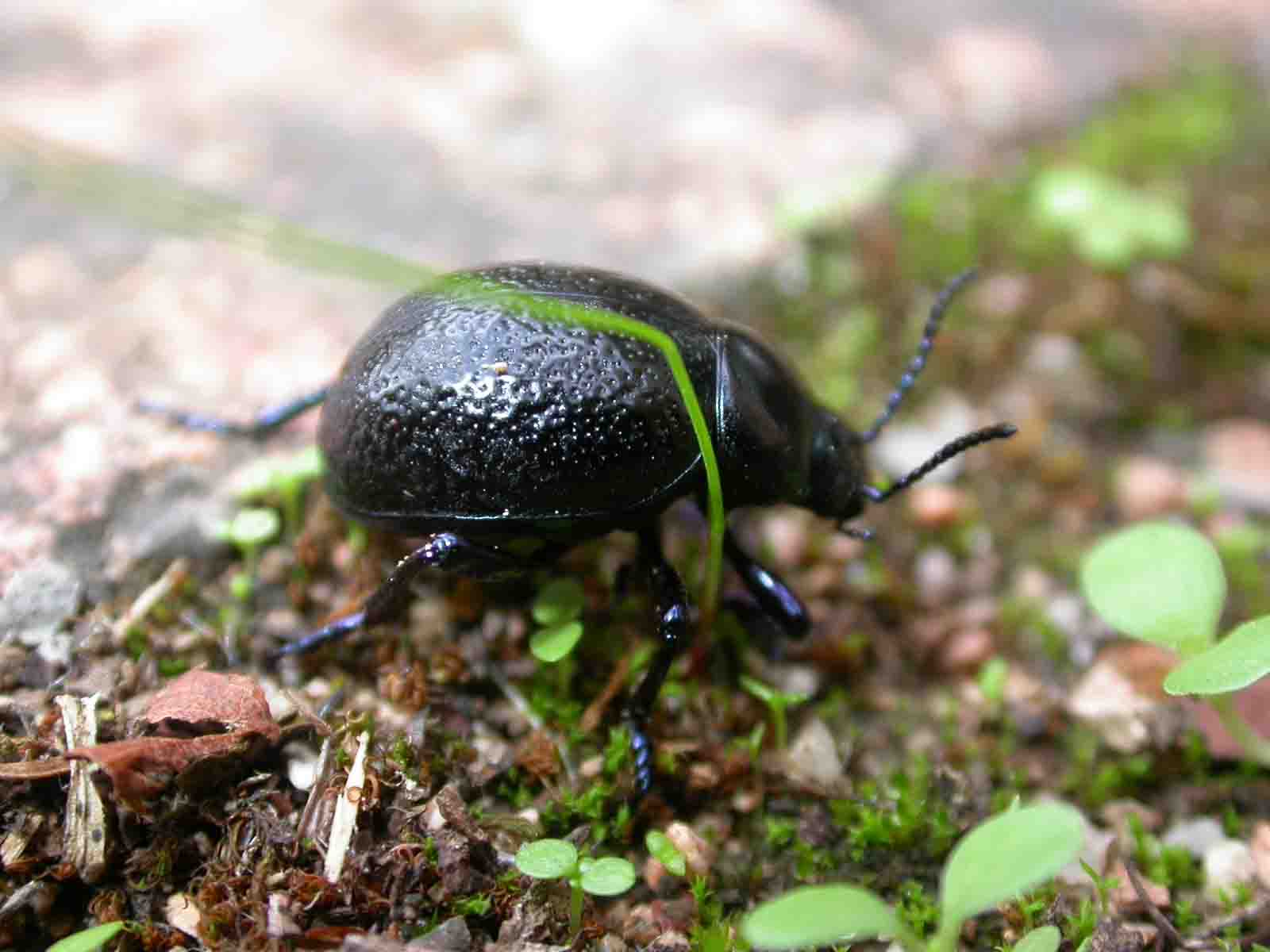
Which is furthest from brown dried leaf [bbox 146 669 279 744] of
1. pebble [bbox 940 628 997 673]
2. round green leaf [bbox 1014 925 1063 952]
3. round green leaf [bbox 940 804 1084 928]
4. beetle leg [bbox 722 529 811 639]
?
pebble [bbox 940 628 997 673]

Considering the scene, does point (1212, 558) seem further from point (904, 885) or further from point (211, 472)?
point (211, 472)

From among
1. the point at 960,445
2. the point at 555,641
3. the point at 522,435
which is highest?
the point at 522,435

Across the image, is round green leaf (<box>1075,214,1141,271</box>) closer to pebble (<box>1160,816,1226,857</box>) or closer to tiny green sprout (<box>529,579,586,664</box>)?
pebble (<box>1160,816,1226,857</box>)

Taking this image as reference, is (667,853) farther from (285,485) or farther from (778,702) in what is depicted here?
(285,485)

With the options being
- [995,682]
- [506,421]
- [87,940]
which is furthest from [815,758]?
[87,940]

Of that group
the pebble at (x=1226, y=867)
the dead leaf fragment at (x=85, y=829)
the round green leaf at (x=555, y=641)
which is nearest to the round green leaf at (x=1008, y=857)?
the pebble at (x=1226, y=867)

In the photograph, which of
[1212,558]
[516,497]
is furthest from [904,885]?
[516,497]
